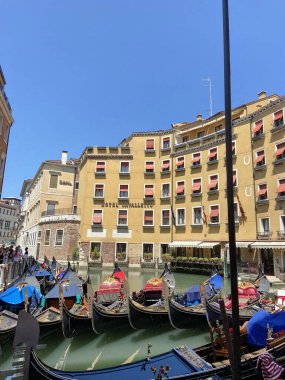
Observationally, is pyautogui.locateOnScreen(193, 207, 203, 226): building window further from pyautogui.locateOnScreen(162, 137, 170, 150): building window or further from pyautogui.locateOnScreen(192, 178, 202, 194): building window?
pyautogui.locateOnScreen(162, 137, 170, 150): building window

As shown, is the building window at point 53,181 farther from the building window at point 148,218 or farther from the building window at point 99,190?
the building window at point 148,218

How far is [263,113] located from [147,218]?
12.8 metres

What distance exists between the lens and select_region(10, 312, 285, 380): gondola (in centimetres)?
393

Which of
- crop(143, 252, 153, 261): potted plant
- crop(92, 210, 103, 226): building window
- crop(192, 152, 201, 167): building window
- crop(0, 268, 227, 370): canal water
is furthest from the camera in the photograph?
crop(92, 210, 103, 226): building window

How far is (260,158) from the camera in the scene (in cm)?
2111

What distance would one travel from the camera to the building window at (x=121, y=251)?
2638 centimetres

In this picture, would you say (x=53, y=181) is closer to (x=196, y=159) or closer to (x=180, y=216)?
(x=180, y=216)

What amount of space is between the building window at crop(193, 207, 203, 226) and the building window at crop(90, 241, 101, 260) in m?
8.60

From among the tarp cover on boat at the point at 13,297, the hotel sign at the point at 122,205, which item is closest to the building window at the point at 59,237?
the hotel sign at the point at 122,205

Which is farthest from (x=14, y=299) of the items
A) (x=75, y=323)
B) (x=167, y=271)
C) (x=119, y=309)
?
(x=167, y=271)

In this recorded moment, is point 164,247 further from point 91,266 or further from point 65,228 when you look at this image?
point 65,228

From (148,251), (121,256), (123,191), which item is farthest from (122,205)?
(148,251)

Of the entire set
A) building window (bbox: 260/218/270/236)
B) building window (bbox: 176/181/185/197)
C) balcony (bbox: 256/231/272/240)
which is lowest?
balcony (bbox: 256/231/272/240)

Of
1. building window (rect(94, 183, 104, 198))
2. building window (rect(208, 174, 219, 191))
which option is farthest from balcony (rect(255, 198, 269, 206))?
building window (rect(94, 183, 104, 198))
